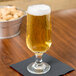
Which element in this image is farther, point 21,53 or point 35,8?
point 21,53

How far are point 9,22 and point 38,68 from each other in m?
0.39

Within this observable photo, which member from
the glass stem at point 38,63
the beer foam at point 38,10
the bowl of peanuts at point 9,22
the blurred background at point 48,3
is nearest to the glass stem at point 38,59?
the glass stem at point 38,63

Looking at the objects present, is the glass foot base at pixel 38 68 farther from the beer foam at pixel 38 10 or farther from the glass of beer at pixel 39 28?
the beer foam at pixel 38 10

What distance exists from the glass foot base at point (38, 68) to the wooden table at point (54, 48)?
2.6 inches

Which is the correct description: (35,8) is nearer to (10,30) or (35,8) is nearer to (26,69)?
(26,69)

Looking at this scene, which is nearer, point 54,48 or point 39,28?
point 39,28

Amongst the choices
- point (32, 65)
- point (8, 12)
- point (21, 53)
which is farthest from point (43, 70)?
point (8, 12)

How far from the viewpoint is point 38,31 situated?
898 millimetres

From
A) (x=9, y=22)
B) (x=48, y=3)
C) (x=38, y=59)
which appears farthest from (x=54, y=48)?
(x=48, y=3)

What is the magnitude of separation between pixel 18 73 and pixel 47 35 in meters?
0.20

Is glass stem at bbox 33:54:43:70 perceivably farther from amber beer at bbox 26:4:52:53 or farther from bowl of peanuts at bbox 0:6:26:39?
bowl of peanuts at bbox 0:6:26:39

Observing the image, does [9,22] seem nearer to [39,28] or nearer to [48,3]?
[39,28]

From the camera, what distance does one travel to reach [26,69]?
3.09 feet

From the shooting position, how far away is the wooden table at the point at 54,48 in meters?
1.00
